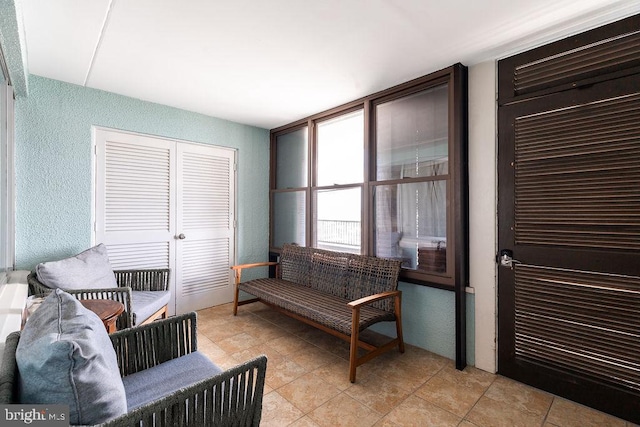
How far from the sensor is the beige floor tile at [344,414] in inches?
70.8

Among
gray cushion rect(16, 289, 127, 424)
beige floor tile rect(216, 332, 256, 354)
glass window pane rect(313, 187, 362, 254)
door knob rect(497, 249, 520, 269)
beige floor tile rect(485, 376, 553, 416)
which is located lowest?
beige floor tile rect(485, 376, 553, 416)

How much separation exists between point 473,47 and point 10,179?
386 cm

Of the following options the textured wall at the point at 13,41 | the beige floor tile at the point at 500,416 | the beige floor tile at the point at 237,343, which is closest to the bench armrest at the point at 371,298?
the beige floor tile at the point at 500,416

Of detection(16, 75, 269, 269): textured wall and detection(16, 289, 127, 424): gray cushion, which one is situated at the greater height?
detection(16, 75, 269, 269): textured wall

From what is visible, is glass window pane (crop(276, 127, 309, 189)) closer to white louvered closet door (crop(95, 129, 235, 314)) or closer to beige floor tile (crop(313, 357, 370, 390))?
white louvered closet door (crop(95, 129, 235, 314))

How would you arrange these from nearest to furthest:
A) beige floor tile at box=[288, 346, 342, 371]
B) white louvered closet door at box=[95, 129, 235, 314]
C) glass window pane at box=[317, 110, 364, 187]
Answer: beige floor tile at box=[288, 346, 342, 371] < white louvered closet door at box=[95, 129, 235, 314] < glass window pane at box=[317, 110, 364, 187]

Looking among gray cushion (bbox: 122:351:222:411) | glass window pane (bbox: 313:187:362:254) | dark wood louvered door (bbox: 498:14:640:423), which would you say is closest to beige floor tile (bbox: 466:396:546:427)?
dark wood louvered door (bbox: 498:14:640:423)

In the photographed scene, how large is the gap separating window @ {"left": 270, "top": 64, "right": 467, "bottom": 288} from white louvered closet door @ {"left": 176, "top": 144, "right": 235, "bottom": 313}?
0.82 meters

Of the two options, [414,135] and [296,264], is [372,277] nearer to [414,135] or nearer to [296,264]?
[296,264]

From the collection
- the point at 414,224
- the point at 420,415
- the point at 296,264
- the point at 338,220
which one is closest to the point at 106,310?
the point at 296,264

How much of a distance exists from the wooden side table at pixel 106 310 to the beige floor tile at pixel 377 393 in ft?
5.32

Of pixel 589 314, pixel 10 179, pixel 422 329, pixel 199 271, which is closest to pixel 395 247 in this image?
pixel 422 329

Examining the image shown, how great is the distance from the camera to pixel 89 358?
0.96 meters

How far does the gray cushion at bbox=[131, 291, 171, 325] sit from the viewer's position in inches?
96.9
